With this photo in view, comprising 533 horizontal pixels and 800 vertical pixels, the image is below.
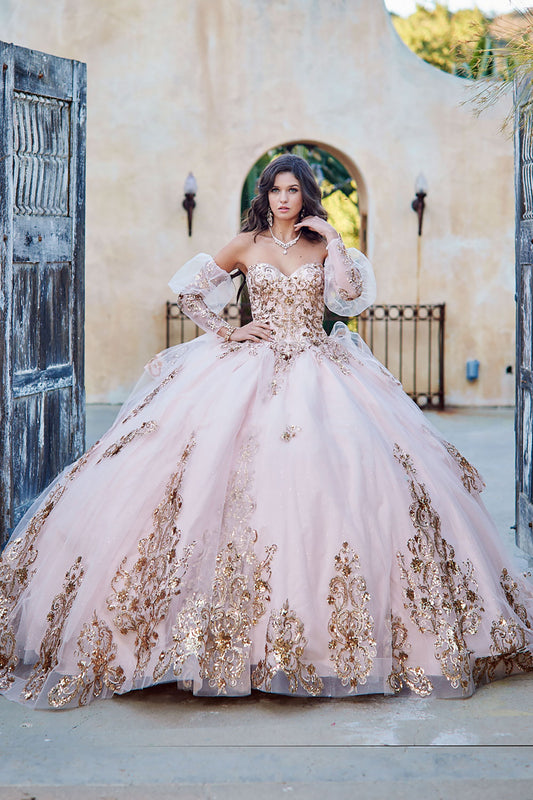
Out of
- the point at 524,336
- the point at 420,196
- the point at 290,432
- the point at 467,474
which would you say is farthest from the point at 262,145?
the point at 290,432

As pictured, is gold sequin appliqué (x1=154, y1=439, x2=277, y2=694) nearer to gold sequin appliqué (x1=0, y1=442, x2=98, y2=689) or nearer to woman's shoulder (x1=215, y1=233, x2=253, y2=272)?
gold sequin appliqué (x1=0, y1=442, x2=98, y2=689)

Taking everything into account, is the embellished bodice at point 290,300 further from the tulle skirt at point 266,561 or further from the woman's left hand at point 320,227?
the tulle skirt at point 266,561

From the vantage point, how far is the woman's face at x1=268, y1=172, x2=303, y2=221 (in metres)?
4.30

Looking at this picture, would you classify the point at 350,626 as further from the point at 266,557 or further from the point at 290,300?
the point at 290,300

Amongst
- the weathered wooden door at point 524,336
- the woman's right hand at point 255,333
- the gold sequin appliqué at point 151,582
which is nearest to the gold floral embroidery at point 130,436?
the gold sequin appliqué at point 151,582

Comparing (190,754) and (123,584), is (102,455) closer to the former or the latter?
(123,584)

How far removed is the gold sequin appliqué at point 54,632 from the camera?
3451mm

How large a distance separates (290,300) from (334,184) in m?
14.9

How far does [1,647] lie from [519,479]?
305cm

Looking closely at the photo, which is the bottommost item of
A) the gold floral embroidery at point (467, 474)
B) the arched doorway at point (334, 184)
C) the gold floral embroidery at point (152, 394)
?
the gold floral embroidery at point (467, 474)

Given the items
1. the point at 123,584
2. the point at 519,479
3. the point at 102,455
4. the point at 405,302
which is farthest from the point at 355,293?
the point at 405,302

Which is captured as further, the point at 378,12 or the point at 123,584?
the point at 378,12

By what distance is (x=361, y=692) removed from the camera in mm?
3363

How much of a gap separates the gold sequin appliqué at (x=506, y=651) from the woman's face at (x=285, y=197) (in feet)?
5.59
